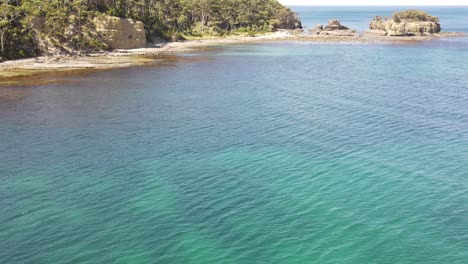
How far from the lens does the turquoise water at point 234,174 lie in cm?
3272

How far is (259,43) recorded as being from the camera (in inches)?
7854

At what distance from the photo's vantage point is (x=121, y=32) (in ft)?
500

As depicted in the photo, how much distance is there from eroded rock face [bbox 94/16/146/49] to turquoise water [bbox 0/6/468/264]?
2305 inches

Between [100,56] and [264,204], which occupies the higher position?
[100,56]

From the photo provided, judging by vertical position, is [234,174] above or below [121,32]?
below

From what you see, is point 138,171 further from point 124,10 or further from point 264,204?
point 124,10

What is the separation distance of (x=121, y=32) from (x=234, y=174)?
388 feet

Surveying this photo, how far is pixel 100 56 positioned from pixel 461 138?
109 metres

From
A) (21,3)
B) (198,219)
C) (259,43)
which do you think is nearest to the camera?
(198,219)

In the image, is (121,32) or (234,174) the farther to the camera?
(121,32)

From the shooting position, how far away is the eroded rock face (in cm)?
14712

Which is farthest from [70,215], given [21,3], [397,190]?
[21,3]

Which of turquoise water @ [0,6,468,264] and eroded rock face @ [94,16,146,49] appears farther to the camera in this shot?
eroded rock face @ [94,16,146,49]

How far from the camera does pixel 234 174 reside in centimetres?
4644
